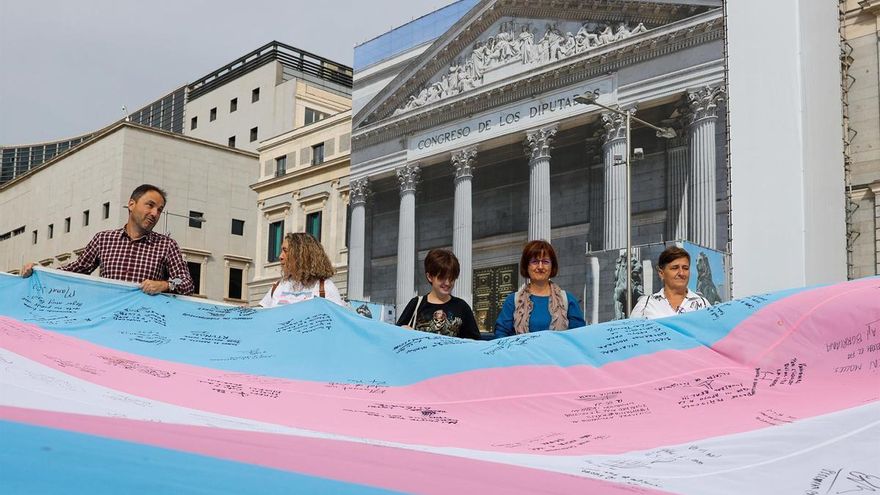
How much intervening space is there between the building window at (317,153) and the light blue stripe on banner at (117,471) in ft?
91.8

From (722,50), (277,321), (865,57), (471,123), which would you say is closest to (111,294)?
(277,321)

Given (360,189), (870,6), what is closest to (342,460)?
(870,6)

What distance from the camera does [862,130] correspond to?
10773 mm

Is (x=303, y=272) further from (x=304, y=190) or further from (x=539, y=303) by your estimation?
(x=304, y=190)

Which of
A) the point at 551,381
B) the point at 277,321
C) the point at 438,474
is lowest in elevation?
the point at 438,474

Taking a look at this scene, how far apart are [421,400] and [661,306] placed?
1.69 m

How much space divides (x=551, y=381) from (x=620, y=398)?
36 cm

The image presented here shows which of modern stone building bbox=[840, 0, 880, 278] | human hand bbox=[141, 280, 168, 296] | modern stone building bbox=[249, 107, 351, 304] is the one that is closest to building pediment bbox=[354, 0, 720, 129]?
modern stone building bbox=[840, 0, 880, 278]

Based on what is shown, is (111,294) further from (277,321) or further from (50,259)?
(50,259)

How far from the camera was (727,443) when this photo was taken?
282 cm

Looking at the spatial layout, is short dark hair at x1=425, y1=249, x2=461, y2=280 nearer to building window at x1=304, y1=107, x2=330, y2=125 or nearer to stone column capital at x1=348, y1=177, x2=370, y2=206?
stone column capital at x1=348, y1=177, x2=370, y2=206

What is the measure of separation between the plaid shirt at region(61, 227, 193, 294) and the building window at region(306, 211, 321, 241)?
22.7 m

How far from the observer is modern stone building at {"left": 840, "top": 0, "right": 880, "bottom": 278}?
10508mm

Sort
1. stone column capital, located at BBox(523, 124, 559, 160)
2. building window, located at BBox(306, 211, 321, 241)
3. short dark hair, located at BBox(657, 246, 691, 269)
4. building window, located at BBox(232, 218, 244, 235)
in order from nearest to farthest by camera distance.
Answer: short dark hair, located at BBox(657, 246, 691, 269) < stone column capital, located at BBox(523, 124, 559, 160) < building window, located at BBox(306, 211, 321, 241) < building window, located at BBox(232, 218, 244, 235)
